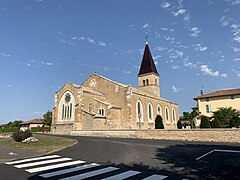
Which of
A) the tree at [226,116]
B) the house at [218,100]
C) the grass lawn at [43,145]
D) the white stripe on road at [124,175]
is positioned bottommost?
the white stripe on road at [124,175]

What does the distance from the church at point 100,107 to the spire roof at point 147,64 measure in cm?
1173

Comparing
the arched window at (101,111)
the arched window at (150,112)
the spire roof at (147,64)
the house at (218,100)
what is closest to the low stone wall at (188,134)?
the arched window at (101,111)

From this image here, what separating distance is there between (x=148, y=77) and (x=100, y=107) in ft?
73.0

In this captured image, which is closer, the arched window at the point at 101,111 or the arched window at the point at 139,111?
Answer: the arched window at the point at 101,111

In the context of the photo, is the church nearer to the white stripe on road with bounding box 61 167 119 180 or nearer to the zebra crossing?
the zebra crossing

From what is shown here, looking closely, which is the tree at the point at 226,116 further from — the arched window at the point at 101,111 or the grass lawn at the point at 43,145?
the grass lawn at the point at 43,145

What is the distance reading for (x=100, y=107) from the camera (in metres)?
32.3

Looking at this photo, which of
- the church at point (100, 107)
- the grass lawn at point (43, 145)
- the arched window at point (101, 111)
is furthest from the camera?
the arched window at point (101, 111)

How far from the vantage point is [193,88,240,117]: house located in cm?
3734

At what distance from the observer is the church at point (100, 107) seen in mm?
29953

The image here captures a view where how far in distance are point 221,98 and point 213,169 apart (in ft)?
119

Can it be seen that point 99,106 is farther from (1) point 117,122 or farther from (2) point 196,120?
(2) point 196,120

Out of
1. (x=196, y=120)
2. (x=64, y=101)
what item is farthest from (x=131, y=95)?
(x=196, y=120)

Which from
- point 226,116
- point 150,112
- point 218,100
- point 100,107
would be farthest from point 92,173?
point 218,100
